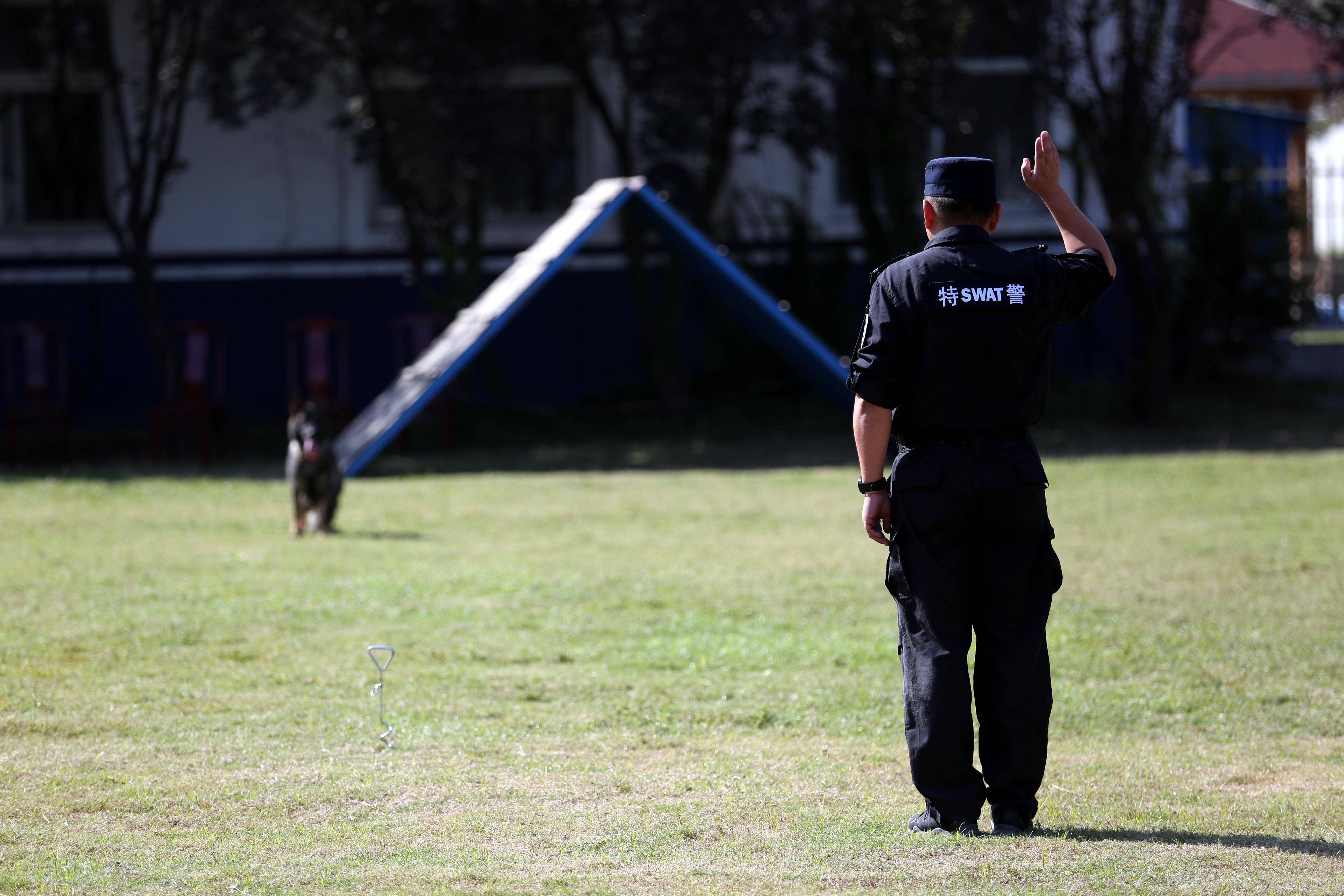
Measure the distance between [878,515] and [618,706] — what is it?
1964 mm

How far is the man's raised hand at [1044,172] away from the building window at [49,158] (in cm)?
1572

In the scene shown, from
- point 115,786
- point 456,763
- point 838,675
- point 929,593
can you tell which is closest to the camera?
point 929,593

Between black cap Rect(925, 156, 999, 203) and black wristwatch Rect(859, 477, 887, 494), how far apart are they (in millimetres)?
770

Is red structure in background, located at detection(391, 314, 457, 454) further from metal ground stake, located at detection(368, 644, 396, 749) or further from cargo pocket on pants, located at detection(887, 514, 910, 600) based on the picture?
cargo pocket on pants, located at detection(887, 514, 910, 600)

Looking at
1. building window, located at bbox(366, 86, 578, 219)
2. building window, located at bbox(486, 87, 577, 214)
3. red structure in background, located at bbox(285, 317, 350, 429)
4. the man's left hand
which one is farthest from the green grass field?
building window, located at bbox(486, 87, 577, 214)

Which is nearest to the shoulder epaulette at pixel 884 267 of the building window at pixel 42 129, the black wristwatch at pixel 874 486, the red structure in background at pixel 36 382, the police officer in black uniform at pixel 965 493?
the police officer in black uniform at pixel 965 493

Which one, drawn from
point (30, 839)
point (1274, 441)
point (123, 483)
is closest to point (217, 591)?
point (30, 839)

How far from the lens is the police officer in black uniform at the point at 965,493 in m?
3.76

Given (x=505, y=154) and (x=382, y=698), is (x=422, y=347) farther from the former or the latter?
(x=382, y=698)

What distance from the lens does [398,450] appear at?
48.5 ft

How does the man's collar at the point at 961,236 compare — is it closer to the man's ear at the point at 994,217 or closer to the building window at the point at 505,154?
the man's ear at the point at 994,217

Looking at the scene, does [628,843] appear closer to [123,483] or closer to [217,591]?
[217,591]

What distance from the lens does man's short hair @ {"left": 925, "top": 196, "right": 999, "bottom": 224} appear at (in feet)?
12.7

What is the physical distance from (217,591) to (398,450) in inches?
280
